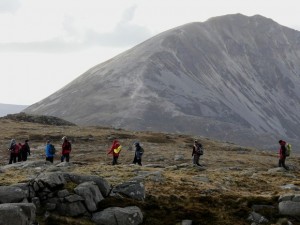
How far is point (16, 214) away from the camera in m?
18.4

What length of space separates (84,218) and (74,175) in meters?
3.25

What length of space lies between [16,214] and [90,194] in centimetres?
524

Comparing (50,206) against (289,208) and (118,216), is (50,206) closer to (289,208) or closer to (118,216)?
(118,216)

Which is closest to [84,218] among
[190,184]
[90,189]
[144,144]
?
[90,189]

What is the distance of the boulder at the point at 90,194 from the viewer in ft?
74.6

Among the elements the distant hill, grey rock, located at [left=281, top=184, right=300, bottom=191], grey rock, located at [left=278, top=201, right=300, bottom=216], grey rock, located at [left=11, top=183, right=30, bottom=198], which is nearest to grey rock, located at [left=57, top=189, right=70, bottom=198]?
grey rock, located at [left=11, top=183, right=30, bottom=198]

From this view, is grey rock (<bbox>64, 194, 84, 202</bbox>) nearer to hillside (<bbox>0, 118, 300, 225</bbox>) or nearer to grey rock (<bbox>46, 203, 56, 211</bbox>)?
grey rock (<bbox>46, 203, 56, 211</bbox>)

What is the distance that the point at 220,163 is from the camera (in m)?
56.3

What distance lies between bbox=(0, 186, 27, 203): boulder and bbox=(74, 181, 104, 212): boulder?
2.83 m

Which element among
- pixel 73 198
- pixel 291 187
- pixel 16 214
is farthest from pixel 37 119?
pixel 16 214

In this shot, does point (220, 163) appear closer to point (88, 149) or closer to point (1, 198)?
point (88, 149)

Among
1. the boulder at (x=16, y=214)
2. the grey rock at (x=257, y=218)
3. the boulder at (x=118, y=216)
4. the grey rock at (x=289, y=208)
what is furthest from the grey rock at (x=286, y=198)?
the boulder at (x=16, y=214)

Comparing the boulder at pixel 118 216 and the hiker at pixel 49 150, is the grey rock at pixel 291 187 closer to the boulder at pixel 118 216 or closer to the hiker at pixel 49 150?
the boulder at pixel 118 216

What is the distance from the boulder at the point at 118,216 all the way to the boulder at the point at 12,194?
364 centimetres
